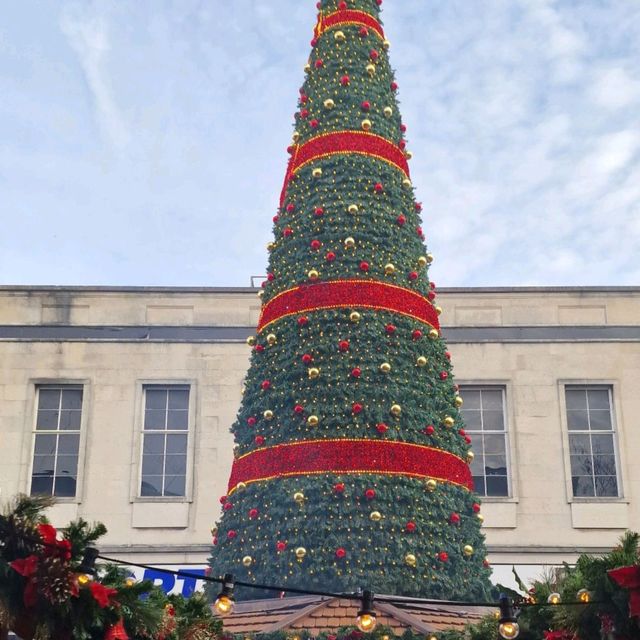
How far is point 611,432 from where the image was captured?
20.6m

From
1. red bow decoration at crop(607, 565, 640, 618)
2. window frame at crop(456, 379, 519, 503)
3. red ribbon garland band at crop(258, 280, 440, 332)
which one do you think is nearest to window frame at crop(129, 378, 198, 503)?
window frame at crop(456, 379, 519, 503)

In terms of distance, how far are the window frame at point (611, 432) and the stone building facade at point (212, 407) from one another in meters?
0.03

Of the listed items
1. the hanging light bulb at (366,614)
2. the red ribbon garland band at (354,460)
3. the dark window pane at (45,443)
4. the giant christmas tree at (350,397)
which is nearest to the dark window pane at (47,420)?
the dark window pane at (45,443)

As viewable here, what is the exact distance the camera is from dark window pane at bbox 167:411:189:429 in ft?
67.7

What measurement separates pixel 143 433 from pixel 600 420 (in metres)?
8.57

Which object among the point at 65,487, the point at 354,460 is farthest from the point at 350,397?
the point at 65,487

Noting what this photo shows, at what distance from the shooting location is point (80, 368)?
820 inches

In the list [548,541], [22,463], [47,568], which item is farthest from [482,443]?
[47,568]

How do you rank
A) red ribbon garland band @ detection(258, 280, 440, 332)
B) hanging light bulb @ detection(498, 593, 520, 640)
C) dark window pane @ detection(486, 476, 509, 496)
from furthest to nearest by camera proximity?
dark window pane @ detection(486, 476, 509, 496) → red ribbon garland band @ detection(258, 280, 440, 332) → hanging light bulb @ detection(498, 593, 520, 640)

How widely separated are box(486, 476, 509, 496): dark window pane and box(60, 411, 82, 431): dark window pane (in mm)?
7722

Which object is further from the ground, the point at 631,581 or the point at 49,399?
the point at 49,399

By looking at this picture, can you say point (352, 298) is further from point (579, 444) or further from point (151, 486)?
point (579, 444)

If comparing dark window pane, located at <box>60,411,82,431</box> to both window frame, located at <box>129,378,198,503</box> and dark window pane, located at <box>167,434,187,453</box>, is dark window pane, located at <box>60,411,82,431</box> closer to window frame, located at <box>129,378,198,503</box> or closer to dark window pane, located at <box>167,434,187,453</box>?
window frame, located at <box>129,378,198,503</box>

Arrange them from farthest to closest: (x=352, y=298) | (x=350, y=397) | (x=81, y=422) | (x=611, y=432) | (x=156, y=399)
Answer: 1. (x=156, y=399)
2. (x=611, y=432)
3. (x=81, y=422)
4. (x=352, y=298)
5. (x=350, y=397)
